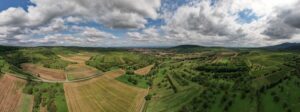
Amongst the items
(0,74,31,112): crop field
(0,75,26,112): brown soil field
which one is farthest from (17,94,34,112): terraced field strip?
(0,75,26,112): brown soil field

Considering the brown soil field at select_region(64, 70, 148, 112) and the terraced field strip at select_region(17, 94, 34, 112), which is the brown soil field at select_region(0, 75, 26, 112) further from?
the brown soil field at select_region(64, 70, 148, 112)

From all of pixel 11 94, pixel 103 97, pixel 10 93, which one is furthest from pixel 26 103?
pixel 103 97

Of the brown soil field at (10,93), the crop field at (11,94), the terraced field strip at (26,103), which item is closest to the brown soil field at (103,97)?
the terraced field strip at (26,103)

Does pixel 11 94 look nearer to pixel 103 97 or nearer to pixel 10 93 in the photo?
pixel 10 93

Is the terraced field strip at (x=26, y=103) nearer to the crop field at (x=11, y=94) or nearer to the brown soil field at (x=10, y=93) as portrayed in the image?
the crop field at (x=11, y=94)

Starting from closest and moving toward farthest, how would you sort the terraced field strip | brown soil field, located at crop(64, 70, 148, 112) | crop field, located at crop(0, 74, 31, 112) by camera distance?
the terraced field strip < brown soil field, located at crop(64, 70, 148, 112) < crop field, located at crop(0, 74, 31, 112)

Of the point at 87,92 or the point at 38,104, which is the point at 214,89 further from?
the point at 38,104

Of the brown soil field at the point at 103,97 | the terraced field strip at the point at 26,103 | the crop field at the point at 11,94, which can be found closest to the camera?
the terraced field strip at the point at 26,103
